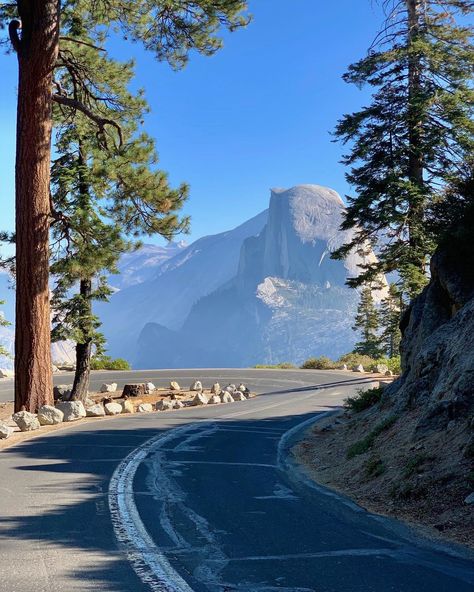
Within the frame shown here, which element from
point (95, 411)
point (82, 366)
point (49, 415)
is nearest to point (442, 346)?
point (49, 415)

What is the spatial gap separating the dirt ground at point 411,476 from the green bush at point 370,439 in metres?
0.02

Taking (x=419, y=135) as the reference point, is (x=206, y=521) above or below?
below

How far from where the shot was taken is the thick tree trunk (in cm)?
1409

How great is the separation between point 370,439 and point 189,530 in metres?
4.43

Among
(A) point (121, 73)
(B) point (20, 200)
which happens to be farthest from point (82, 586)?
(A) point (121, 73)

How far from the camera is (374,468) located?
→ 746 cm

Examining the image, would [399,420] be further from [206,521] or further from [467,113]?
[467,113]

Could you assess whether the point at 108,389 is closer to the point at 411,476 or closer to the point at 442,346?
the point at 442,346

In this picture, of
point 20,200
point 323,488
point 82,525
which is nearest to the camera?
point 82,525

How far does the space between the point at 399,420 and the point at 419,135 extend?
13.7 metres

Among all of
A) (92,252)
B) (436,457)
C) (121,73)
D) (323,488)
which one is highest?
(121,73)

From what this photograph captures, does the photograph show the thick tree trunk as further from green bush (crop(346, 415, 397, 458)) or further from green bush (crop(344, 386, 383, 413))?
green bush (crop(346, 415, 397, 458))

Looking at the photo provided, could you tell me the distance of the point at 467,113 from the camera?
62.8 feet

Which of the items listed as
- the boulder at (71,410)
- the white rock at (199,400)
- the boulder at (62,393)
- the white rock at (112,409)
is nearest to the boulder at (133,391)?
the boulder at (62,393)
